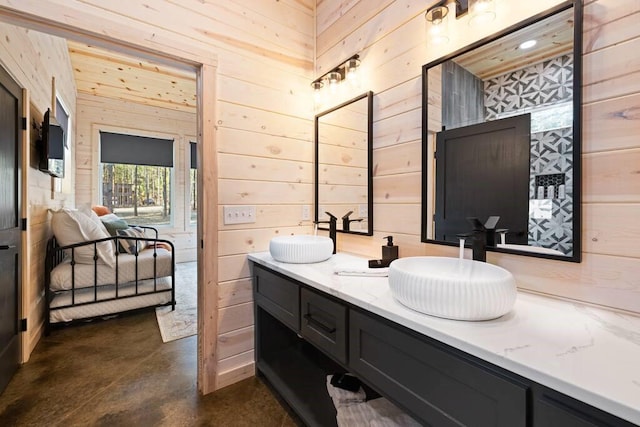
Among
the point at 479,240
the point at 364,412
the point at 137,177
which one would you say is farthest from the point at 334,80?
the point at 137,177

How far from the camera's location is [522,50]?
1.16m

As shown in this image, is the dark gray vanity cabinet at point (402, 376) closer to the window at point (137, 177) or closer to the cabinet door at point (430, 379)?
the cabinet door at point (430, 379)

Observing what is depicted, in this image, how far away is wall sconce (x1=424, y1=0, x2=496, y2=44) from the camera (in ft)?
4.10

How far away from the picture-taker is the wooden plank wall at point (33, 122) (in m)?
2.06

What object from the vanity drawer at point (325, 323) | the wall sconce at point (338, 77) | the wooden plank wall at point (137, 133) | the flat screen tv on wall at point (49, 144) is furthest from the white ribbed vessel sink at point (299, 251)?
the wooden plank wall at point (137, 133)

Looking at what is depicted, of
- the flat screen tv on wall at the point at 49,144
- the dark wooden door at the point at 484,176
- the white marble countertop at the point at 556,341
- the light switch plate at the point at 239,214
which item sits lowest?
the white marble countertop at the point at 556,341

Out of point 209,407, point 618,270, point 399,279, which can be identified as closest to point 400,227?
point 399,279

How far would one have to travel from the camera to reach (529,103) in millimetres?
1136

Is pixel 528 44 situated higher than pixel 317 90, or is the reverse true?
pixel 317 90

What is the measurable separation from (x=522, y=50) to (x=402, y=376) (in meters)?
1.30

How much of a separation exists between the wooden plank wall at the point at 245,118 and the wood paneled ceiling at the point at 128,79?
6.19ft

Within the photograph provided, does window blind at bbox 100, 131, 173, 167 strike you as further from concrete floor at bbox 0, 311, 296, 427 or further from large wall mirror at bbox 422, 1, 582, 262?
large wall mirror at bbox 422, 1, 582, 262

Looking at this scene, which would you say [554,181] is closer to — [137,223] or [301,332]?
[301,332]

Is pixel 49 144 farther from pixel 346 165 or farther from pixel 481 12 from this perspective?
pixel 481 12
